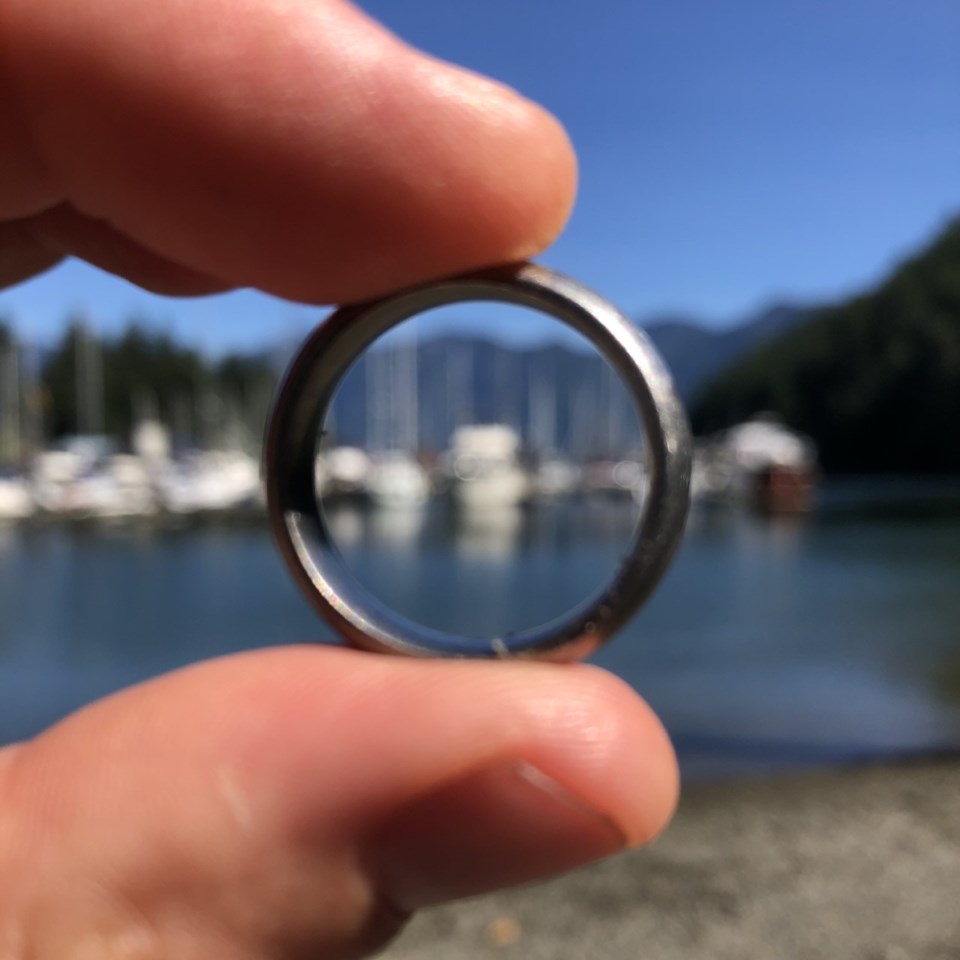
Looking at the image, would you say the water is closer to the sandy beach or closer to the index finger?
the sandy beach

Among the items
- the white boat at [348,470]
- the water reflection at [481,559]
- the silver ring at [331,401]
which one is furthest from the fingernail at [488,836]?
the white boat at [348,470]

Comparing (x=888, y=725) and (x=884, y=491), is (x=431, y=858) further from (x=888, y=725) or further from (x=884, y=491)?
(x=884, y=491)

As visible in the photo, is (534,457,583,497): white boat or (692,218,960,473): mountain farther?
(692,218,960,473): mountain

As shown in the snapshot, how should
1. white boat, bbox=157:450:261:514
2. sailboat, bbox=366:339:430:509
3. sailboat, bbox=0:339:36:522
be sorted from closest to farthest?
white boat, bbox=157:450:261:514
sailboat, bbox=0:339:36:522
sailboat, bbox=366:339:430:509

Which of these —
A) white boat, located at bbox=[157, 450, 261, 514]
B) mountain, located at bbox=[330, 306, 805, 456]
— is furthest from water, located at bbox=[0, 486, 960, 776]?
mountain, located at bbox=[330, 306, 805, 456]

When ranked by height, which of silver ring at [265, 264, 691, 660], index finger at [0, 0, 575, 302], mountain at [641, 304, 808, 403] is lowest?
silver ring at [265, 264, 691, 660]

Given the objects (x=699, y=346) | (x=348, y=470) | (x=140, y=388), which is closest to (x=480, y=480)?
(x=348, y=470)

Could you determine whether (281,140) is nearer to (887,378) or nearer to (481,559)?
(481,559)
